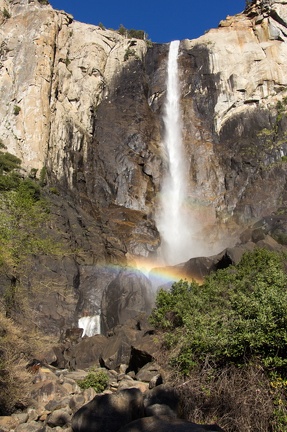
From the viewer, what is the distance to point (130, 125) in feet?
138

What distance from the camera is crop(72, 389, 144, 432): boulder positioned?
25.1 feet

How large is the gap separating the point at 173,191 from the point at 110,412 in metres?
31.7

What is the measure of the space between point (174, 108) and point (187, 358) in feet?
125

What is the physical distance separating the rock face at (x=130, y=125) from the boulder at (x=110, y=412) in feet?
58.0

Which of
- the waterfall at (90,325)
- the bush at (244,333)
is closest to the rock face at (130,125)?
the waterfall at (90,325)

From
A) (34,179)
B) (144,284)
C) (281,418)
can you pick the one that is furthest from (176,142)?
(281,418)

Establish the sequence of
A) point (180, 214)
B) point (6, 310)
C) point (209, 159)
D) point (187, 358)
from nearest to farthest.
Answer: point (187, 358) < point (6, 310) < point (180, 214) < point (209, 159)

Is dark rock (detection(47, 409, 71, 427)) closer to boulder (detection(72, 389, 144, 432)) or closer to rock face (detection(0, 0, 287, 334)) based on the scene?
boulder (detection(72, 389, 144, 432))

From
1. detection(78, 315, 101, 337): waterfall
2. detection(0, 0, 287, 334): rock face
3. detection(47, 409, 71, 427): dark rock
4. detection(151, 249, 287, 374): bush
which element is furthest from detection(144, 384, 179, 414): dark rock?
detection(0, 0, 287, 334): rock face

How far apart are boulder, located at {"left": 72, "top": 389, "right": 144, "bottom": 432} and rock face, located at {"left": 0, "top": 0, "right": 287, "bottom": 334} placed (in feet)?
58.0

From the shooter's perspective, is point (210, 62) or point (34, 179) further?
point (210, 62)

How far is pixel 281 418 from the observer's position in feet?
23.3

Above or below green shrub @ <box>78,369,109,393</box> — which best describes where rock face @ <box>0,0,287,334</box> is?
above

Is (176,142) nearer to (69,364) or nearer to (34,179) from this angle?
(34,179)
